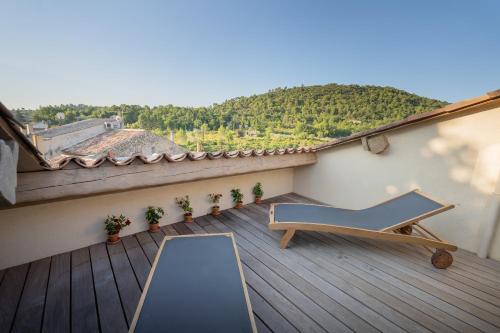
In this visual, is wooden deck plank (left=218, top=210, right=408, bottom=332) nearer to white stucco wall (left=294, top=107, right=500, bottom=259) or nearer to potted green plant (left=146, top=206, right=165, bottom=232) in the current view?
potted green plant (left=146, top=206, right=165, bottom=232)

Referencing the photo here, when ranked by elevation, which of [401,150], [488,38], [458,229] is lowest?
[458,229]

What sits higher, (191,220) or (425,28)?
(425,28)

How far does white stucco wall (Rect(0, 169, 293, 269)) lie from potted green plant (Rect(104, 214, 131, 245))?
0.10m

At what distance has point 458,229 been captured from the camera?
10.6 feet

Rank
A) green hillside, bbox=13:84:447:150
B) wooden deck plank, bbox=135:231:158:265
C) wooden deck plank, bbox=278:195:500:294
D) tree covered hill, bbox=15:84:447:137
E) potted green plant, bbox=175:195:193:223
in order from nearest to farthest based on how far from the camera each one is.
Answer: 1. wooden deck plank, bbox=278:195:500:294
2. wooden deck plank, bbox=135:231:158:265
3. potted green plant, bbox=175:195:193:223
4. tree covered hill, bbox=15:84:447:137
5. green hillside, bbox=13:84:447:150

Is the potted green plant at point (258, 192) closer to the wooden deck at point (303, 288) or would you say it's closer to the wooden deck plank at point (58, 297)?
the wooden deck at point (303, 288)

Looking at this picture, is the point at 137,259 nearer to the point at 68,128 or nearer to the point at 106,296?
the point at 106,296

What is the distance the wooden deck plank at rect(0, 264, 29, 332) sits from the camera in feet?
6.24

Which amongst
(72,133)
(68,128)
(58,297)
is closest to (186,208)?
A: (58,297)

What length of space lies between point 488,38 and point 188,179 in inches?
353

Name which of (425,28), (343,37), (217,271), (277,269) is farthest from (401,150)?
(343,37)

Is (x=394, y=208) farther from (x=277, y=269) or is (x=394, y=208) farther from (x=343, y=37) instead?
(x=343, y=37)

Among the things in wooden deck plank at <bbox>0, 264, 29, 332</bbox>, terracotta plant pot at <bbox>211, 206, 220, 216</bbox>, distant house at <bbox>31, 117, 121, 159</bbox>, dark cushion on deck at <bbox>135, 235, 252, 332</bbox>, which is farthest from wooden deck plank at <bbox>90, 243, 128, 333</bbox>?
distant house at <bbox>31, 117, 121, 159</bbox>

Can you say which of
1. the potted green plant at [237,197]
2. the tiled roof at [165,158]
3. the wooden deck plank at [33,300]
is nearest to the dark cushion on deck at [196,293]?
the wooden deck plank at [33,300]
